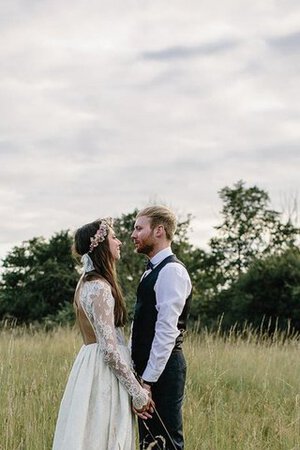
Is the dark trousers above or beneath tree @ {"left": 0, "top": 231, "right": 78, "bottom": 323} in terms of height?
beneath

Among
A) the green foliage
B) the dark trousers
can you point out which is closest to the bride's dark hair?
the dark trousers

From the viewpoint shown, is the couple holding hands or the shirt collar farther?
the shirt collar

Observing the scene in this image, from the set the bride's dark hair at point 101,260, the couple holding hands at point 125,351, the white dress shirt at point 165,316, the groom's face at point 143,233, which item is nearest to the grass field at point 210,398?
the couple holding hands at point 125,351

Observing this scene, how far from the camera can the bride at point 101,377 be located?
4289 mm

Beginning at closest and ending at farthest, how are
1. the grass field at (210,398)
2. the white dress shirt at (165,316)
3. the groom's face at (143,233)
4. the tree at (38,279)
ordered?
the white dress shirt at (165,316) < the groom's face at (143,233) < the grass field at (210,398) < the tree at (38,279)

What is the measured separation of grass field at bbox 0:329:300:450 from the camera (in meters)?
5.29

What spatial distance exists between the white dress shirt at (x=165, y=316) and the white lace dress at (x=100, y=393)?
147 millimetres

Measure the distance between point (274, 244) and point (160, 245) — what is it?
2694 centimetres

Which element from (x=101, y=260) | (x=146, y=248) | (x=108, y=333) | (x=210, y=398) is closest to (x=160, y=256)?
(x=146, y=248)

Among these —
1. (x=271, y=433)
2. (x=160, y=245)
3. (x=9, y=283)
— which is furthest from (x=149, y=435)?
(x=9, y=283)

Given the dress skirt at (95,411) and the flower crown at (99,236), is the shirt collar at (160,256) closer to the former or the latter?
the flower crown at (99,236)

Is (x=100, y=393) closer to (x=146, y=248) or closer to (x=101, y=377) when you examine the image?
(x=101, y=377)

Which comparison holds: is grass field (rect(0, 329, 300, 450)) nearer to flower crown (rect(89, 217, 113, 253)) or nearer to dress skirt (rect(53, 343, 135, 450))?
dress skirt (rect(53, 343, 135, 450))

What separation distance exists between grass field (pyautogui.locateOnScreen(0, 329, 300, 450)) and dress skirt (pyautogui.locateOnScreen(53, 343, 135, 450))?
58cm
